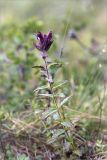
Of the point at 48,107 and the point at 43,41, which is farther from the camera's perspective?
the point at 48,107

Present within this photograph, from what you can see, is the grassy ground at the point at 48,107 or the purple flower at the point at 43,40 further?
the grassy ground at the point at 48,107

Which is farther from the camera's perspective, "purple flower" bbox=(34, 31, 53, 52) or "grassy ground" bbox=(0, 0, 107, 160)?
"grassy ground" bbox=(0, 0, 107, 160)

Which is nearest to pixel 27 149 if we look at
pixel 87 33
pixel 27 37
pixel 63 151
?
pixel 63 151

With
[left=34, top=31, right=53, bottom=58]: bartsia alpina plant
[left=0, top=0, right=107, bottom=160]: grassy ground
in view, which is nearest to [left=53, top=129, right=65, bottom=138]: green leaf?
[left=0, top=0, right=107, bottom=160]: grassy ground

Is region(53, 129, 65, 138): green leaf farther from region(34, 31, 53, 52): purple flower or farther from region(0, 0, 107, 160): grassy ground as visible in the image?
region(34, 31, 53, 52): purple flower

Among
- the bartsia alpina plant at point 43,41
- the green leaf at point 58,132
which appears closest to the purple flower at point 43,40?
the bartsia alpina plant at point 43,41

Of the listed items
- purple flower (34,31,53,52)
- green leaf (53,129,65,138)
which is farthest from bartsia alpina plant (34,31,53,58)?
green leaf (53,129,65,138)

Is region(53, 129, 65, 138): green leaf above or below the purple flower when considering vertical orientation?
below

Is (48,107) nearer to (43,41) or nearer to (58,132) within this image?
(58,132)

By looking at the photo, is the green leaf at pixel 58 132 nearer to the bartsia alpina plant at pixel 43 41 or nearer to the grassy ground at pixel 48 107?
the grassy ground at pixel 48 107

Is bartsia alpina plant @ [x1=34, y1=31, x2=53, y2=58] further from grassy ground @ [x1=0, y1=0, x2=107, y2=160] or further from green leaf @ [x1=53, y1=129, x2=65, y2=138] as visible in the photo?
green leaf @ [x1=53, y1=129, x2=65, y2=138]

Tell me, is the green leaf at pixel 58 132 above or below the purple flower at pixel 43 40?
below

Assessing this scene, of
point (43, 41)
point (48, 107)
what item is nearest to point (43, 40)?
point (43, 41)
